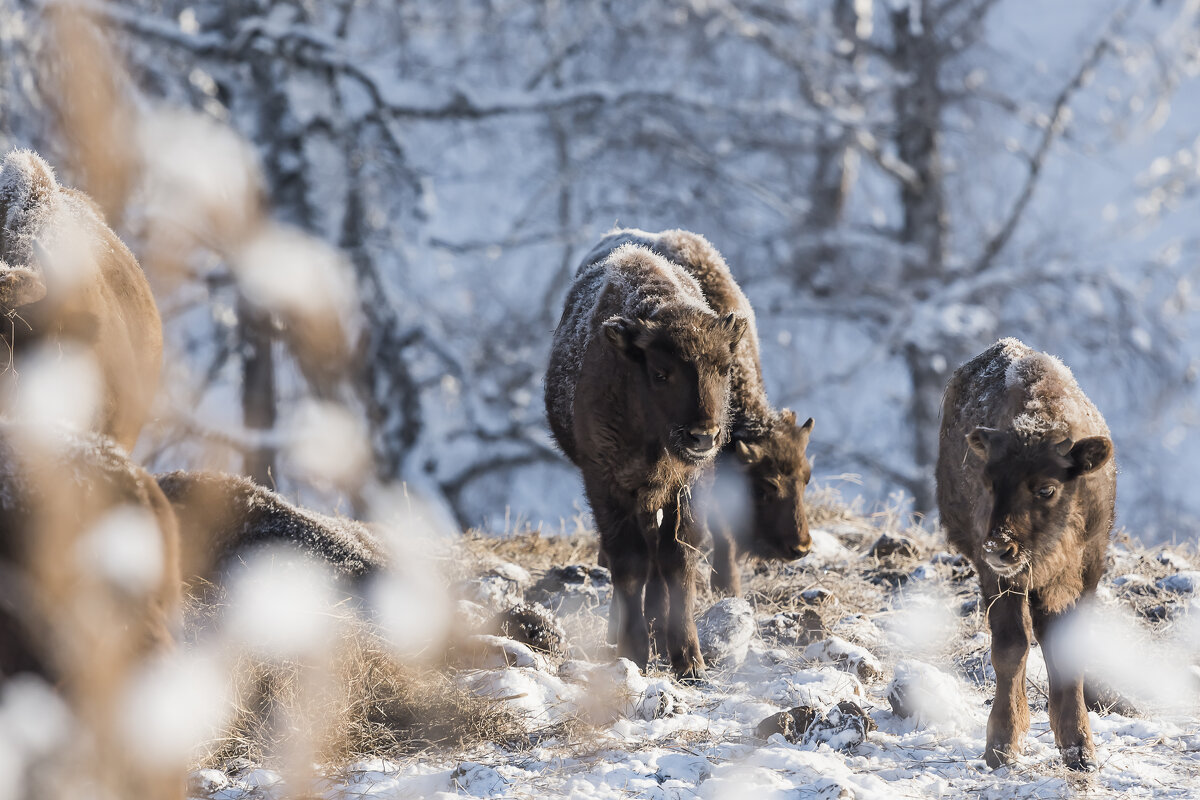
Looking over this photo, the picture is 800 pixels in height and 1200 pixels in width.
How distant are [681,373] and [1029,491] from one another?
170 cm

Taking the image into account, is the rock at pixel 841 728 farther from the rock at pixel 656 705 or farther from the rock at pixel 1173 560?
the rock at pixel 1173 560

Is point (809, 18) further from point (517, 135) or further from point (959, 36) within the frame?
point (517, 135)

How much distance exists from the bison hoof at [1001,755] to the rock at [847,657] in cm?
91

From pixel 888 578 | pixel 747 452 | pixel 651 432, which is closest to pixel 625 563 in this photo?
pixel 651 432

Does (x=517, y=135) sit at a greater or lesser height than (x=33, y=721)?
greater

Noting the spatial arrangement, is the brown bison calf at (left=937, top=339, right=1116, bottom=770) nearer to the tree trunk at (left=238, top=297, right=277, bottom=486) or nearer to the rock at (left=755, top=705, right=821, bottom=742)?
the rock at (left=755, top=705, right=821, bottom=742)

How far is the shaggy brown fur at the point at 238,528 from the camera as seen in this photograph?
17.0ft

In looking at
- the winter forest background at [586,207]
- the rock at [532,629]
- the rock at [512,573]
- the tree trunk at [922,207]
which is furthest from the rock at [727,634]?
the tree trunk at [922,207]

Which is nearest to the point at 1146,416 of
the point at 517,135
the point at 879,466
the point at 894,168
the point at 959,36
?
the point at 879,466

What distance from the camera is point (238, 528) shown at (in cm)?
534

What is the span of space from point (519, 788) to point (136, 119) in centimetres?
1069

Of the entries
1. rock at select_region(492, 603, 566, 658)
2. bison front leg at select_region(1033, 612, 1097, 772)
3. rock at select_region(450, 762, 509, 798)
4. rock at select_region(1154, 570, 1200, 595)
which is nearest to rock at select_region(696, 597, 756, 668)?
rock at select_region(492, 603, 566, 658)

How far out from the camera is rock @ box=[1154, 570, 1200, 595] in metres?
6.43

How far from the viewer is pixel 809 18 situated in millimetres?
19859
